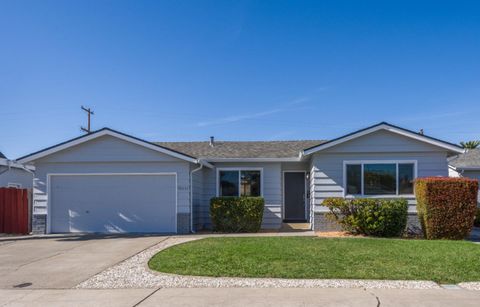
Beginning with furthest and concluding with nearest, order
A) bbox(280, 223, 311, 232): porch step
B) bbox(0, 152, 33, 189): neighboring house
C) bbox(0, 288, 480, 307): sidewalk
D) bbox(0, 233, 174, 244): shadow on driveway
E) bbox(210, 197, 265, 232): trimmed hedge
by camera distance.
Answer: bbox(0, 152, 33, 189): neighboring house, bbox(280, 223, 311, 232): porch step, bbox(210, 197, 265, 232): trimmed hedge, bbox(0, 233, 174, 244): shadow on driveway, bbox(0, 288, 480, 307): sidewalk

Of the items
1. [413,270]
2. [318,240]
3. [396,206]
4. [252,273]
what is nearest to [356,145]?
[396,206]

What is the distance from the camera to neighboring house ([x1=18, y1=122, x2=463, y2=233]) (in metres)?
14.7

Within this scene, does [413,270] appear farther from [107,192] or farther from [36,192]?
[36,192]

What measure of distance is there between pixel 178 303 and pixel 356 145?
33.6 feet

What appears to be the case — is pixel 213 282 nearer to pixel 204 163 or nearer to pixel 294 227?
pixel 204 163

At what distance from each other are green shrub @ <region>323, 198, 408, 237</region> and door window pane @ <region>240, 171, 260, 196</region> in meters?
4.10

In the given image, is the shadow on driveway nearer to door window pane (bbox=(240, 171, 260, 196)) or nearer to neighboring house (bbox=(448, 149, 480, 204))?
door window pane (bbox=(240, 171, 260, 196))

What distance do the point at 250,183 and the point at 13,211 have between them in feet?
29.0

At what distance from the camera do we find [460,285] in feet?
23.3

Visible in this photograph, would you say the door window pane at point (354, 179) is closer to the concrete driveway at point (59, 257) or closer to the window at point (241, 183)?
the window at point (241, 183)

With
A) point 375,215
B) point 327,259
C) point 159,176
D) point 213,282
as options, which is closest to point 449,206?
point 375,215

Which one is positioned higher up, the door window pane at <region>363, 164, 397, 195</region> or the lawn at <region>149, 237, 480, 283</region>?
the door window pane at <region>363, 164, 397, 195</region>

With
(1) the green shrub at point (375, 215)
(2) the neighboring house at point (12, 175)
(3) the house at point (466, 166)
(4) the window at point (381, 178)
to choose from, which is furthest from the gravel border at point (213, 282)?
(3) the house at point (466, 166)

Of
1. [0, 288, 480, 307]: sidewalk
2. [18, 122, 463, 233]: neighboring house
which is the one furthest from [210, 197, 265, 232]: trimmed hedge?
[0, 288, 480, 307]: sidewalk
